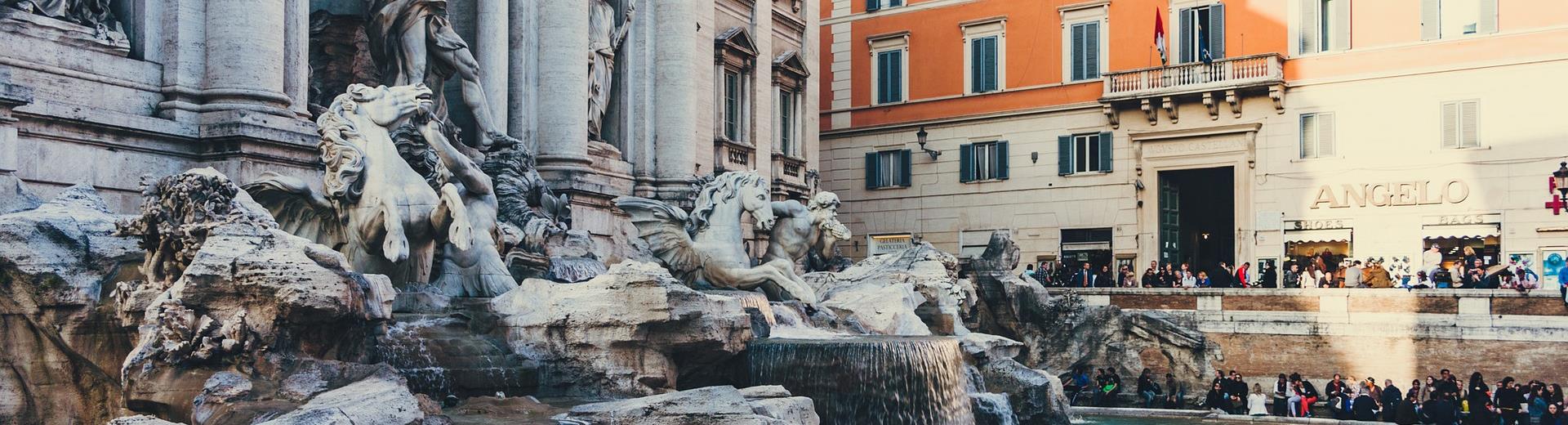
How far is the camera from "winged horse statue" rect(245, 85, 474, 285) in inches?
448

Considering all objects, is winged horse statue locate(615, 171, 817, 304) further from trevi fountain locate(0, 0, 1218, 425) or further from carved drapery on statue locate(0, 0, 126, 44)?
carved drapery on statue locate(0, 0, 126, 44)

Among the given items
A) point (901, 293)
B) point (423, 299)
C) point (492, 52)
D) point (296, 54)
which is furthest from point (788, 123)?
point (423, 299)

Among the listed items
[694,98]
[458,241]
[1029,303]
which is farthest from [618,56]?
[458,241]

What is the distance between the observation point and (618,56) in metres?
22.0

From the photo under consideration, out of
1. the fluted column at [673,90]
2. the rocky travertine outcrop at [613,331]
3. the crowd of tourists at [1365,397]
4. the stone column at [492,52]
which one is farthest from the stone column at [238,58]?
the crowd of tourists at [1365,397]

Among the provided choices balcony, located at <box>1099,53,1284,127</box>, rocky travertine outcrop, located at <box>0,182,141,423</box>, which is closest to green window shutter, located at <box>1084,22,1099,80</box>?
balcony, located at <box>1099,53,1284,127</box>

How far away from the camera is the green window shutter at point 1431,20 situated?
27.0m

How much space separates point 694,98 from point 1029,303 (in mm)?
6138

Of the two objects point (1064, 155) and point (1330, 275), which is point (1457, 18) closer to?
point (1330, 275)

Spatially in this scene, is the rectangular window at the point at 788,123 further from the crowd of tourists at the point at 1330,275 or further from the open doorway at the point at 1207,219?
the open doorway at the point at 1207,219

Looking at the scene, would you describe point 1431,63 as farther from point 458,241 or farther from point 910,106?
point 458,241

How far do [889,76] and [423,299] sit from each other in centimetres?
2289

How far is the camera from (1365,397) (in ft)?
70.7

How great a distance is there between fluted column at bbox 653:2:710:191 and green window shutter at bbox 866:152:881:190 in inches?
443
